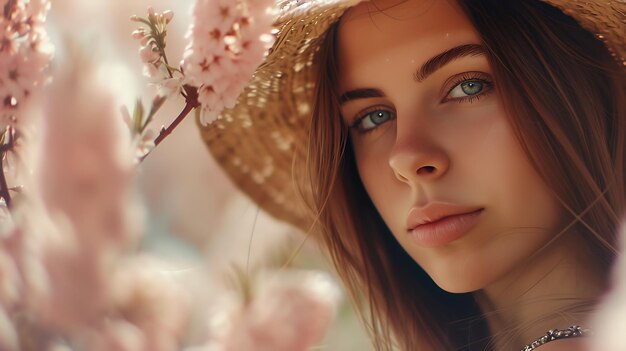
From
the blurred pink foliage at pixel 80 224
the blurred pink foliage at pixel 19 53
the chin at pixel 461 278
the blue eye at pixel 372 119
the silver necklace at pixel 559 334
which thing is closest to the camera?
the blurred pink foliage at pixel 80 224

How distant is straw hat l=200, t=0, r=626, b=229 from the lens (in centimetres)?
92

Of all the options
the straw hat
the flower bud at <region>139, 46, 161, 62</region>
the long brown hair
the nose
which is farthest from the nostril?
the flower bud at <region>139, 46, 161, 62</region>

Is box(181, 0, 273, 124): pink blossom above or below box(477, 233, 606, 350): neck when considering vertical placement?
above

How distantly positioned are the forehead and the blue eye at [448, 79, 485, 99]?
0.17 feet

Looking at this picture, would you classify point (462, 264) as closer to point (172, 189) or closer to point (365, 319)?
point (365, 319)

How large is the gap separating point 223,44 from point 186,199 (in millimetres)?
612

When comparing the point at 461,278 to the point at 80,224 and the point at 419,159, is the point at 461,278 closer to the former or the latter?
the point at 419,159

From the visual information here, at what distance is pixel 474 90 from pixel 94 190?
77cm

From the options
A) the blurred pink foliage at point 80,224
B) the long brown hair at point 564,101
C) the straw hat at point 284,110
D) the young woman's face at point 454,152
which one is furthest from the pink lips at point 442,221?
the blurred pink foliage at point 80,224

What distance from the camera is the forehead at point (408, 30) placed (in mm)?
910

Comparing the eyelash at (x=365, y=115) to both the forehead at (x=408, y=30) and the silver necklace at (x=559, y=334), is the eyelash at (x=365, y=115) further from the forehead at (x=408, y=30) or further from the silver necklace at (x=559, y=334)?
the silver necklace at (x=559, y=334)

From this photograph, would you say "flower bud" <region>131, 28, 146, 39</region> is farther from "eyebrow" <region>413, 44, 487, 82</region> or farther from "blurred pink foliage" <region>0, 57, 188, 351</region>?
"blurred pink foliage" <region>0, 57, 188, 351</region>

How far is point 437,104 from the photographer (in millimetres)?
923

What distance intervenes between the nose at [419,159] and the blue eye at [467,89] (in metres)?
0.07
